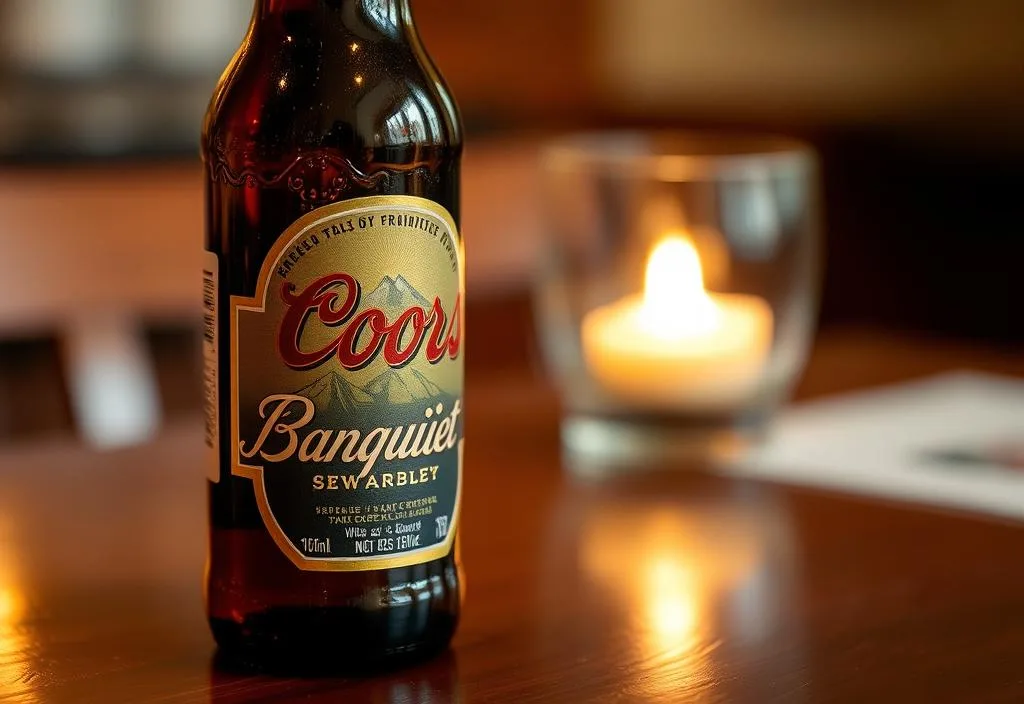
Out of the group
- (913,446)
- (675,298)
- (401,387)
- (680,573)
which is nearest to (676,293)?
(675,298)

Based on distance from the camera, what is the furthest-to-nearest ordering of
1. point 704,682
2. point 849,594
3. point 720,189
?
point 720,189
point 849,594
point 704,682

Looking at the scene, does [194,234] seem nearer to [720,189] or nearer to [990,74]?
[720,189]

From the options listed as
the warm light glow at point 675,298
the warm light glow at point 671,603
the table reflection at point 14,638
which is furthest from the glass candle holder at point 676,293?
the table reflection at point 14,638

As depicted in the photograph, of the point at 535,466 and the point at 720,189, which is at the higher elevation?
the point at 720,189

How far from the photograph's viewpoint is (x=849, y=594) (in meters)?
0.69

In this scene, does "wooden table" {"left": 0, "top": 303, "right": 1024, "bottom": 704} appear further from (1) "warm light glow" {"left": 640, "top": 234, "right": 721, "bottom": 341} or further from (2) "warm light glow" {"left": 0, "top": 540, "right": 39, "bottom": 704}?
(1) "warm light glow" {"left": 640, "top": 234, "right": 721, "bottom": 341}

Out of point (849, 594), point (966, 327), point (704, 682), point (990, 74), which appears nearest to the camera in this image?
point (704, 682)

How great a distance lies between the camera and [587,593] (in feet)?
2.23

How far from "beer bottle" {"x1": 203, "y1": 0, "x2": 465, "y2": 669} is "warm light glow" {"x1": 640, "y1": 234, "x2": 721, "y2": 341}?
0.40 meters

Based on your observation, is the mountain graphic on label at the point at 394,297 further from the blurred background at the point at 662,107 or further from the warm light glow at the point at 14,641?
the blurred background at the point at 662,107

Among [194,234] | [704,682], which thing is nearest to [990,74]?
[194,234]

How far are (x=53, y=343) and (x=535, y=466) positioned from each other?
18.9 inches

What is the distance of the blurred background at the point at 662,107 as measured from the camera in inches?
90.8

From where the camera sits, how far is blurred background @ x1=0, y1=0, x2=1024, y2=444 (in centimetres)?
231
